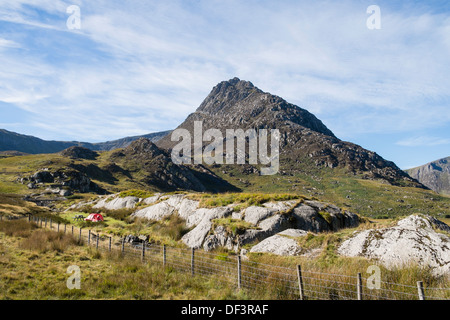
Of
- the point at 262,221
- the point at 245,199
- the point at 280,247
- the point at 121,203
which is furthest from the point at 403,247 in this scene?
the point at 121,203

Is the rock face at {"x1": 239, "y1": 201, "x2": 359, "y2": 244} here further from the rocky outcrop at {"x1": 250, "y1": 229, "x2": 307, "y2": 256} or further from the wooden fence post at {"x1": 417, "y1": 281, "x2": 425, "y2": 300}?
the wooden fence post at {"x1": 417, "y1": 281, "x2": 425, "y2": 300}

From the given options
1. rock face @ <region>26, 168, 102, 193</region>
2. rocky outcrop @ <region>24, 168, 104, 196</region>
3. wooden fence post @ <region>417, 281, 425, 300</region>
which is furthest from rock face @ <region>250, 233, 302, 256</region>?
rock face @ <region>26, 168, 102, 193</region>

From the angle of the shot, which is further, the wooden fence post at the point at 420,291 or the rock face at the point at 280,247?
the rock face at the point at 280,247

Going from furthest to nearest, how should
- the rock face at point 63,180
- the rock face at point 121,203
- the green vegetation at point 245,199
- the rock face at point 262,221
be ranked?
the rock face at point 63,180 < the rock face at point 121,203 < the green vegetation at point 245,199 < the rock face at point 262,221

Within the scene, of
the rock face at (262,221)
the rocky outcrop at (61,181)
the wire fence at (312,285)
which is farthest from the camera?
the rocky outcrop at (61,181)

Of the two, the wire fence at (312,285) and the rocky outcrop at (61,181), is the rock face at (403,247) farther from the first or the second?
the rocky outcrop at (61,181)

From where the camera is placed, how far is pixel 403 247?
35.4 ft

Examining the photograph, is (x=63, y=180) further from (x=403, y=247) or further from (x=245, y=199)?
(x=403, y=247)

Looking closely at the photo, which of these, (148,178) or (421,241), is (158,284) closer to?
(421,241)

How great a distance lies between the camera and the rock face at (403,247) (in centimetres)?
956

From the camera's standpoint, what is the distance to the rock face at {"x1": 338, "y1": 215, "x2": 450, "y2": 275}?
9562 millimetres

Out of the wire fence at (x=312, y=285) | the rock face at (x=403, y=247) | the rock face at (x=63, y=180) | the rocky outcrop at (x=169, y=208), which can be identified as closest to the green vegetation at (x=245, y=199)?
the rocky outcrop at (x=169, y=208)
